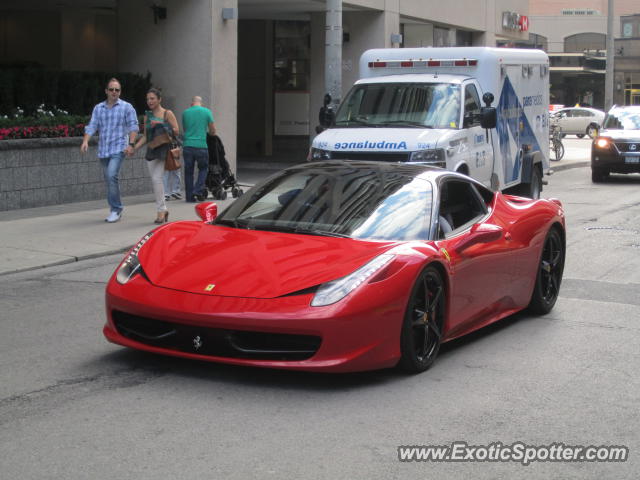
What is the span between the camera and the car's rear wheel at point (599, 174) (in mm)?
24781

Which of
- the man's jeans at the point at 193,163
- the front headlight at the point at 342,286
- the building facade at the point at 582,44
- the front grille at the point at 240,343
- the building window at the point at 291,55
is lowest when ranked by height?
the front grille at the point at 240,343

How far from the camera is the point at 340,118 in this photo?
1623 centimetres

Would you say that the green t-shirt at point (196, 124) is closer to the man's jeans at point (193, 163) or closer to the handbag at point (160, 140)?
the man's jeans at point (193, 163)

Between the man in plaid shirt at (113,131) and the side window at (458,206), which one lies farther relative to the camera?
the man in plaid shirt at (113,131)

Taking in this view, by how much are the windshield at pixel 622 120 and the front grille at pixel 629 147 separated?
0.92 metres

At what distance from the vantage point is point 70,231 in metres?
13.9

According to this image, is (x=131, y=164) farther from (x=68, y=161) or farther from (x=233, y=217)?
(x=233, y=217)

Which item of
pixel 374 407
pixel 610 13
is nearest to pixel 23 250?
pixel 374 407

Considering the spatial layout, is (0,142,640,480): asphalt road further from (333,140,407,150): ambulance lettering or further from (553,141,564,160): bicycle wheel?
(553,141,564,160): bicycle wheel

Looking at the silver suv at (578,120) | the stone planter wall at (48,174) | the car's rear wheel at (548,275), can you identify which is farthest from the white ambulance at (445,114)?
the silver suv at (578,120)

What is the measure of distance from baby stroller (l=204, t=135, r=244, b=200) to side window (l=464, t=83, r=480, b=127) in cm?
421

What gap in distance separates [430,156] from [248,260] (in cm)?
835

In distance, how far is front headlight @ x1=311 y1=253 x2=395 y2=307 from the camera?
6.21 m

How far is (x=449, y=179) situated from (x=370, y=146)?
6.99 meters
